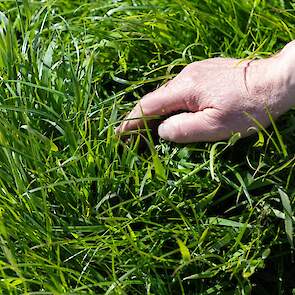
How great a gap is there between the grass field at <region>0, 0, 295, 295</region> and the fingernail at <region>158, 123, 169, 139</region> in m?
0.03

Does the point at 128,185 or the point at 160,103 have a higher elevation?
the point at 160,103

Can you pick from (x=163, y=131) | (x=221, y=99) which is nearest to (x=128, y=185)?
(x=163, y=131)

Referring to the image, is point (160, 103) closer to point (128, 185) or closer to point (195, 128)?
point (195, 128)

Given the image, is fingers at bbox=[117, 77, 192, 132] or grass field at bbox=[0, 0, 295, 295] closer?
grass field at bbox=[0, 0, 295, 295]

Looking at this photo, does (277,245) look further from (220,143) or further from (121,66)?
(121,66)

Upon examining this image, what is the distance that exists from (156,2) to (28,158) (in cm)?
71

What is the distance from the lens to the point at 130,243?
174 centimetres

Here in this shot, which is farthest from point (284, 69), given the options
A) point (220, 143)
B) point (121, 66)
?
point (121, 66)

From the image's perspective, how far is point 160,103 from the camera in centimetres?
189

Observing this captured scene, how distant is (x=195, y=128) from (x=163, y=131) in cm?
9

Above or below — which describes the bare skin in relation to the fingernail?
above

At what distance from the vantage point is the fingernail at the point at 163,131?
Answer: 188 centimetres

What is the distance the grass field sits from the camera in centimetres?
173

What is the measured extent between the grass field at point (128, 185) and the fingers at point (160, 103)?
4cm
